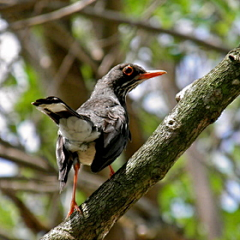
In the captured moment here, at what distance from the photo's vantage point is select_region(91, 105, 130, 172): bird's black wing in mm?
4688

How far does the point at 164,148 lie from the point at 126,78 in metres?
2.82

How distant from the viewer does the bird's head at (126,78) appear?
657 centimetres

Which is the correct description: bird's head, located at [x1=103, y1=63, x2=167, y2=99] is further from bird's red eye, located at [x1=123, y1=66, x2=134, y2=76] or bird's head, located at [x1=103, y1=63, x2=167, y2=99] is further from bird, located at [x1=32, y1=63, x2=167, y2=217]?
bird, located at [x1=32, y1=63, x2=167, y2=217]

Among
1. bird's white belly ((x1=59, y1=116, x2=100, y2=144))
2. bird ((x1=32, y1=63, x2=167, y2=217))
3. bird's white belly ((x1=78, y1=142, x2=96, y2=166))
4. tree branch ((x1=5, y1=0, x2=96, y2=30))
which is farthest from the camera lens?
tree branch ((x1=5, y1=0, x2=96, y2=30))

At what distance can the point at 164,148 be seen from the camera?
3955 mm

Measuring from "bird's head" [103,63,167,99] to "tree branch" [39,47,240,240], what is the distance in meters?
2.53

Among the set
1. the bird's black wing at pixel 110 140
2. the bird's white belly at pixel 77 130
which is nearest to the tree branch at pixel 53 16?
the bird's black wing at pixel 110 140

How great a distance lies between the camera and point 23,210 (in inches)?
357

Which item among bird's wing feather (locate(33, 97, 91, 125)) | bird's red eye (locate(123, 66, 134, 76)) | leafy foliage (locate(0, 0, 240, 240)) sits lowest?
leafy foliage (locate(0, 0, 240, 240))

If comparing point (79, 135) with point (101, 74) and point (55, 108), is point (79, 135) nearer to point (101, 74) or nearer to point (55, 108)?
point (55, 108)

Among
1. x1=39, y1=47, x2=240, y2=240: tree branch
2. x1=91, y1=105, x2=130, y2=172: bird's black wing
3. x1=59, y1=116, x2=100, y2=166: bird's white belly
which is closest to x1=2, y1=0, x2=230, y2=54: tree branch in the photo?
x1=91, y1=105, x2=130, y2=172: bird's black wing

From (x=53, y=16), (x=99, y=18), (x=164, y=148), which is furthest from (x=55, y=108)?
(x=99, y=18)

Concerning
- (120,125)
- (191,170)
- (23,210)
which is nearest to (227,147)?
(191,170)

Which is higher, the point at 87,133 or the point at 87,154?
the point at 87,133
